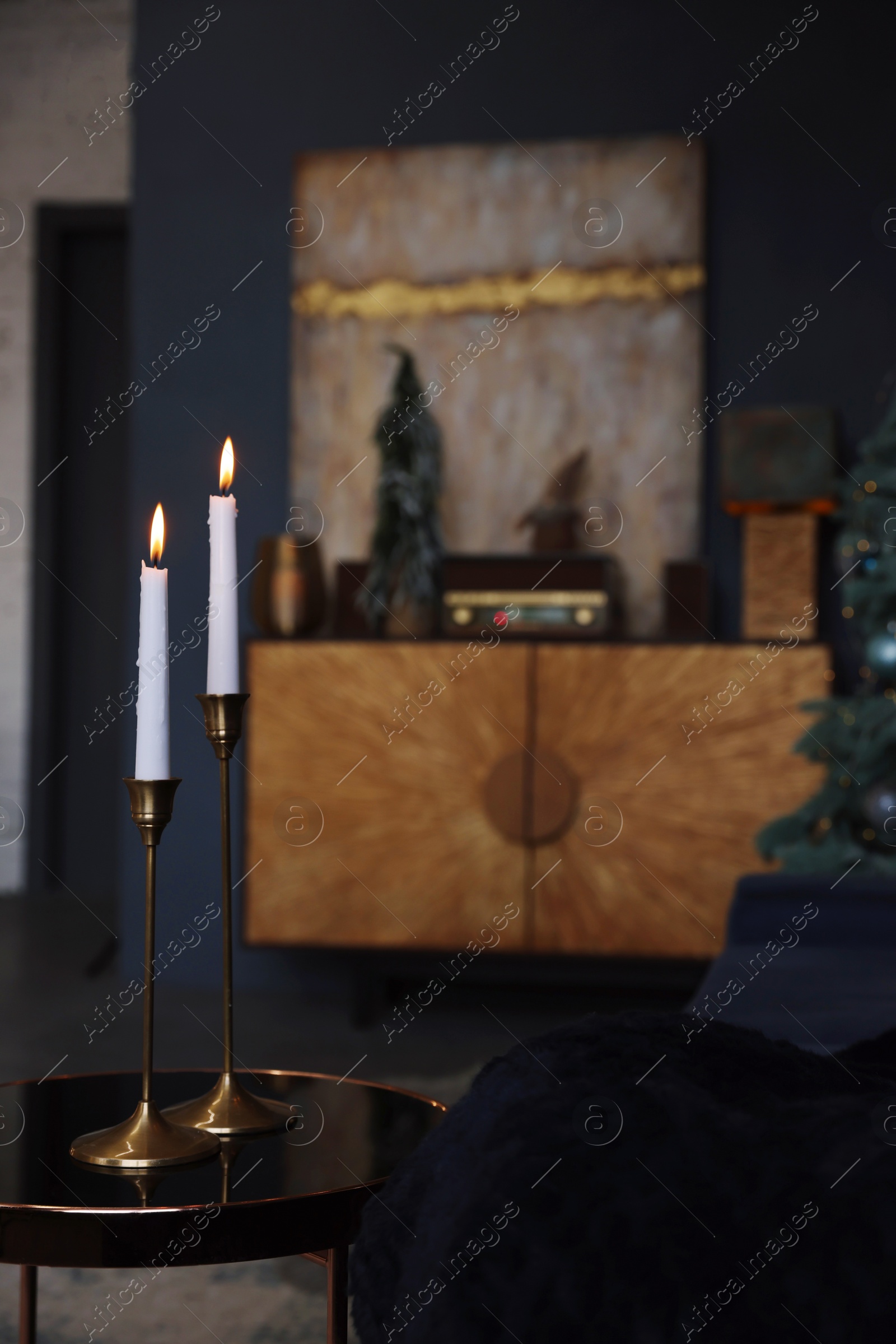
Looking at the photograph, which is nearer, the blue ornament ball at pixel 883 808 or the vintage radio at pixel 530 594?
the blue ornament ball at pixel 883 808

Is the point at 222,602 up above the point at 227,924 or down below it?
above

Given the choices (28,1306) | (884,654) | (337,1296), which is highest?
(884,654)

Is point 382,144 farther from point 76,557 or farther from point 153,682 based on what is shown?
point 153,682

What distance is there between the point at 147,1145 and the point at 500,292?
10.2 ft

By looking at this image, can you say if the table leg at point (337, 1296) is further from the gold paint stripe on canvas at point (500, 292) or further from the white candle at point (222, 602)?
the gold paint stripe on canvas at point (500, 292)

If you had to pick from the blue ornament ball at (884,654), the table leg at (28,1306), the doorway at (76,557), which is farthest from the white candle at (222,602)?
the doorway at (76,557)

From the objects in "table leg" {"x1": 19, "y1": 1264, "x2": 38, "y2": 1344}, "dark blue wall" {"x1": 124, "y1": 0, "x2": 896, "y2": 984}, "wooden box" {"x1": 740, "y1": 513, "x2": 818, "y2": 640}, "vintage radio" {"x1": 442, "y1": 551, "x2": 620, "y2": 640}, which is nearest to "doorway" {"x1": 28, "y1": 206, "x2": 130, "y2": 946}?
"dark blue wall" {"x1": 124, "y1": 0, "x2": 896, "y2": 984}

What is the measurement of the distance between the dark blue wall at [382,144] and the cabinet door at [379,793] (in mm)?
458

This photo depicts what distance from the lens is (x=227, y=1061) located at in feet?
3.48

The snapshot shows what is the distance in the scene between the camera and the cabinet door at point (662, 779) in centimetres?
311

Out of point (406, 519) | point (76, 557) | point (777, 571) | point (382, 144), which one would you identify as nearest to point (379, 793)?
point (406, 519)

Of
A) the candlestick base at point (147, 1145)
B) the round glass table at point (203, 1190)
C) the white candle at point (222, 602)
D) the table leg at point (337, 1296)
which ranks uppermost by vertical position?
the white candle at point (222, 602)

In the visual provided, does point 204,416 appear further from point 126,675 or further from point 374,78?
point 374,78

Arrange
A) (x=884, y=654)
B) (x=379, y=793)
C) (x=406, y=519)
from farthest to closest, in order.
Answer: (x=406, y=519) → (x=379, y=793) → (x=884, y=654)
